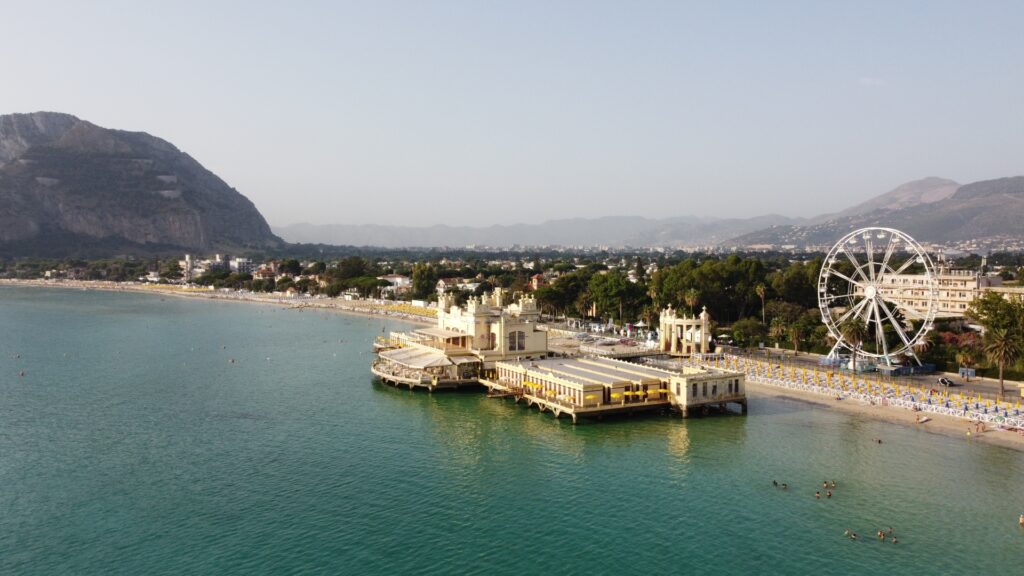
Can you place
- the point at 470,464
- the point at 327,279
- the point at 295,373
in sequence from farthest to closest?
the point at 327,279 < the point at 295,373 < the point at 470,464

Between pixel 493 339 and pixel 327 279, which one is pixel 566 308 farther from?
pixel 327 279

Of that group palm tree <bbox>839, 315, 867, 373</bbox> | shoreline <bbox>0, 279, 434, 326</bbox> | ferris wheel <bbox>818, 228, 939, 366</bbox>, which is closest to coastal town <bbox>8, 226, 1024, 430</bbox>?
ferris wheel <bbox>818, 228, 939, 366</bbox>

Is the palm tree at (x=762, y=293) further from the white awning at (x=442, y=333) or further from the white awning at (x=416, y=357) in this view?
the white awning at (x=416, y=357)

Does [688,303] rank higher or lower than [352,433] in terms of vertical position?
higher

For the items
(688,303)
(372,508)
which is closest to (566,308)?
(688,303)

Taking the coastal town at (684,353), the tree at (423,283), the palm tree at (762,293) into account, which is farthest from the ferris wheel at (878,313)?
the tree at (423,283)

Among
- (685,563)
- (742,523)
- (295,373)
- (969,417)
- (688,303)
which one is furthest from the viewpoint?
(688,303)
